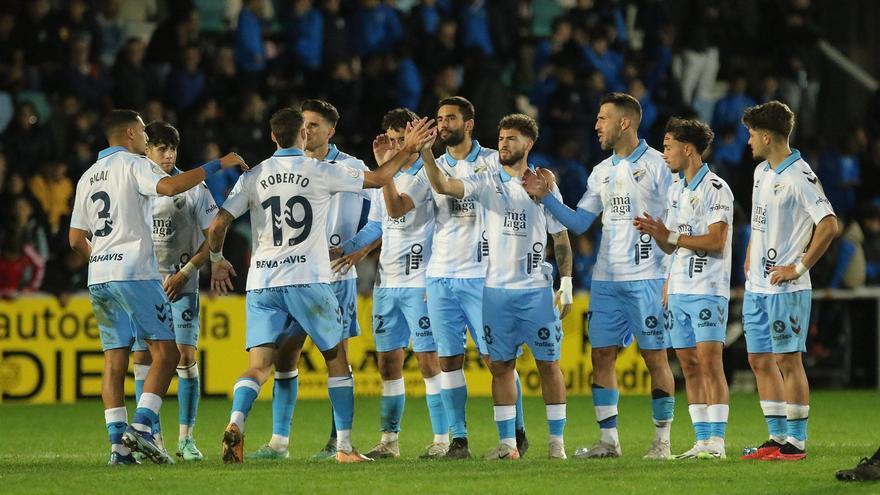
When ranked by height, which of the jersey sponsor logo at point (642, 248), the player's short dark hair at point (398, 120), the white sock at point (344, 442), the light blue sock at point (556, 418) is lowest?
the white sock at point (344, 442)

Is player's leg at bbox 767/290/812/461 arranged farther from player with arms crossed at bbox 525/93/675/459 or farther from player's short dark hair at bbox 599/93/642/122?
player's short dark hair at bbox 599/93/642/122

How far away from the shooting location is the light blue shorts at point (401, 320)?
12.2m

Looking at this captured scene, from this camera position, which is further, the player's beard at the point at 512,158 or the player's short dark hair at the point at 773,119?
the player's beard at the point at 512,158

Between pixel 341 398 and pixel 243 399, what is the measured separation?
0.78 m

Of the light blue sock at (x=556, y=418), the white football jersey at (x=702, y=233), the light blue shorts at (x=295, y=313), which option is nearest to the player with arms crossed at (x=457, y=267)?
the light blue sock at (x=556, y=418)

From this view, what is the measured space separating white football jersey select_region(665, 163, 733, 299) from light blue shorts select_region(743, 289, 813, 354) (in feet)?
1.14

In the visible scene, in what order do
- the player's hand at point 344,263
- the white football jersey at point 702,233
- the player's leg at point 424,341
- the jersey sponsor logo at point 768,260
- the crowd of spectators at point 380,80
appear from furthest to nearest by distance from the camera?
1. the crowd of spectators at point 380,80
2. the player's leg at point 424,341
3. the player's hand at point 344,263
4. the white football jersey at point 702,233
5. the jersey sponsor logo at point 768,260

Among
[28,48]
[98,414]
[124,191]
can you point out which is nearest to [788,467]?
[124,191]

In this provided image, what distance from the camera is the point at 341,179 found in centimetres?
1105

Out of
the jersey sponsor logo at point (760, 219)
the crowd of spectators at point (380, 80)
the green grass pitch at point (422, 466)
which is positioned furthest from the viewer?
the crowd of spectators at point (380, 80)

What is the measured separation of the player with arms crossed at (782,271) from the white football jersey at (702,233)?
0.66 feet

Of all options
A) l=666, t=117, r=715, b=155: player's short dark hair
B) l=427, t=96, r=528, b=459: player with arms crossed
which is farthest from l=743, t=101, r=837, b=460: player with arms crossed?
l=427, t=96, r=528, b=459: player with arms crossed

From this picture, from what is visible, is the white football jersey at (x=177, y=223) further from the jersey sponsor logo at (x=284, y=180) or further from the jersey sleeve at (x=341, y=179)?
the jersey sleeve at (x=341, y=179)

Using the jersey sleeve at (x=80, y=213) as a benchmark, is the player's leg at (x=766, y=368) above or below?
below
